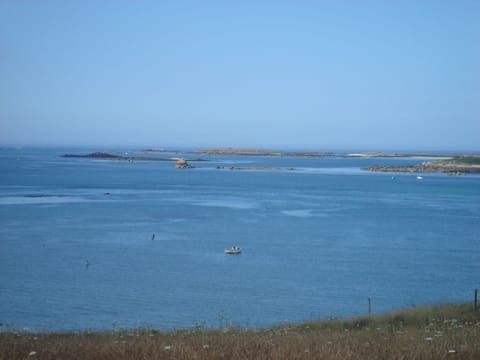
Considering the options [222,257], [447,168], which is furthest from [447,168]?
[222,257]

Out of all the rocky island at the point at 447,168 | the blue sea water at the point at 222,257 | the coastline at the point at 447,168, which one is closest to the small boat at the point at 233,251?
the blue sea water at the point at 222,257

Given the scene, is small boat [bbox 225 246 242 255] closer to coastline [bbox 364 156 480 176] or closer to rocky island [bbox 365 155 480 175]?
coastline [bbox 364 156 480 176]

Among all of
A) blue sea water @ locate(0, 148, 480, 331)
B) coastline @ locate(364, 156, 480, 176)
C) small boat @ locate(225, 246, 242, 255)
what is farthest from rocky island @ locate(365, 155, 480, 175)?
small boat @ locate(225, 246, 242, 255)

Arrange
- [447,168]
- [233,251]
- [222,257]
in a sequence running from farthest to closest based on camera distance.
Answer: [447,168], [233,251], [222,257]

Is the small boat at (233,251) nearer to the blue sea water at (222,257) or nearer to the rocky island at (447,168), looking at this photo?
the blue sea water at (222,257)

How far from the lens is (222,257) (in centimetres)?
3008

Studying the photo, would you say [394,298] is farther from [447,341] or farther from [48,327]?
[447,341]

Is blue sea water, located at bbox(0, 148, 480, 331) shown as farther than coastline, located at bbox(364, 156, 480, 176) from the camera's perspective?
No

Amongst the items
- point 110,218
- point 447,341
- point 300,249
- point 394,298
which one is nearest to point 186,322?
point 394,298

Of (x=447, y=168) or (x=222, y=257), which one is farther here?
(x=447, y=168)

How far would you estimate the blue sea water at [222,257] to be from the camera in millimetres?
20406

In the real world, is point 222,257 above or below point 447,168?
below

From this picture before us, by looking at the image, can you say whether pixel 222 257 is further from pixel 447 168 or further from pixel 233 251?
pixel 447 168

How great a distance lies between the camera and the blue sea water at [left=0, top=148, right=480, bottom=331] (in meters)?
20.4
